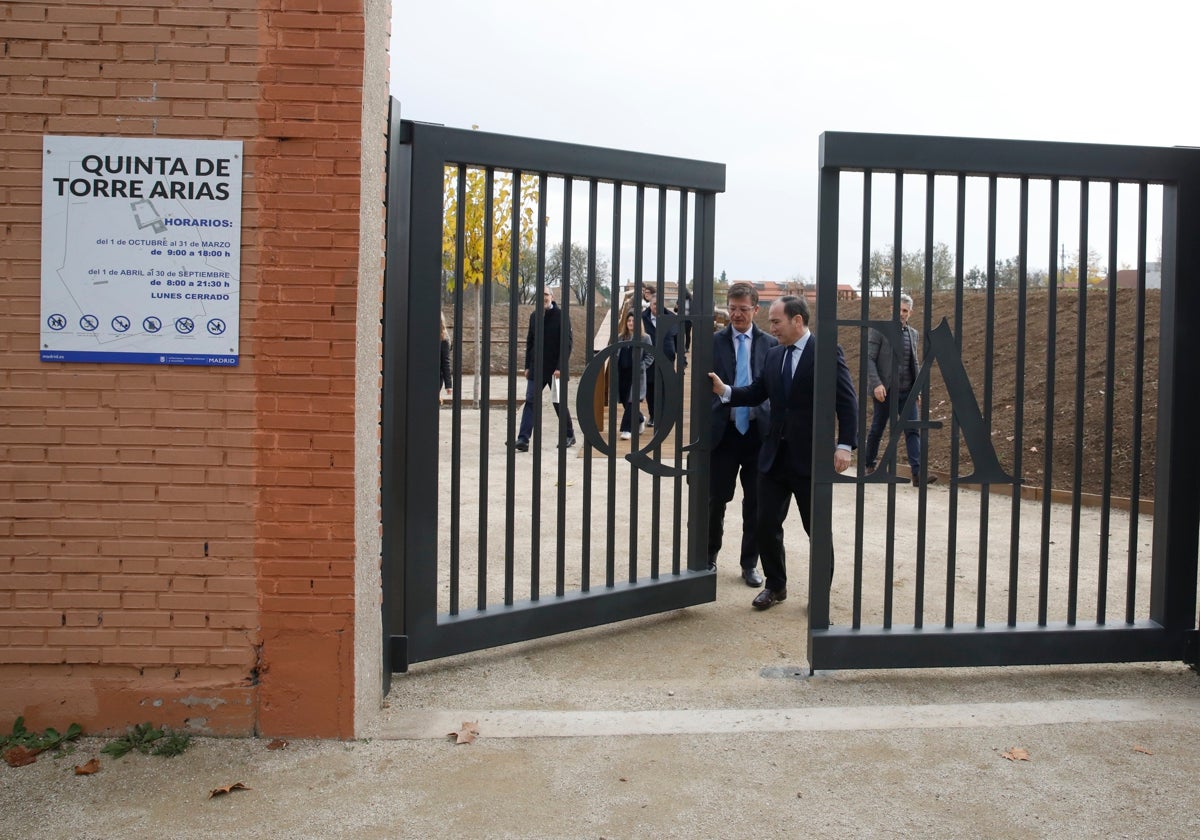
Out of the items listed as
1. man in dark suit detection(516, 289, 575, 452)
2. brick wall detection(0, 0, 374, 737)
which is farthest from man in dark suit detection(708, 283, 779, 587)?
brick wall detection(0, 0, 374, 737)

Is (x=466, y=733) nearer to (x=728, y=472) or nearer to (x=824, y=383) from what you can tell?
(x=824, y=383)

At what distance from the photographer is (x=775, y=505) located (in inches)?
243

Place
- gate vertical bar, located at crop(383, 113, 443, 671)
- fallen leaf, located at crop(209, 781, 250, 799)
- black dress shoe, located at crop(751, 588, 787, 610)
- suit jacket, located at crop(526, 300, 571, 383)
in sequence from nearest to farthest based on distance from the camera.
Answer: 1. fallen leaf, located at crop(209, 781, 250, 799)
2. gate vertical bar, located at crop(383, 113, 443, 671)
3. suit jacket, located at crop(526, 300, 571, 383)
4. black dress shoe, located at crop(751, 588, 787, 610)

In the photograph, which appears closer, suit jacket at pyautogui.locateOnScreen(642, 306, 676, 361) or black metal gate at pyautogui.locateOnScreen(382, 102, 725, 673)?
black metal gate at pyautogui.locateOnScreen(382, 102, 725, 673)

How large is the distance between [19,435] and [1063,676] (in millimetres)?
4768

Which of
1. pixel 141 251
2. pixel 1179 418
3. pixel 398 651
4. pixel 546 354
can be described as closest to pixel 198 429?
pixel 141 251

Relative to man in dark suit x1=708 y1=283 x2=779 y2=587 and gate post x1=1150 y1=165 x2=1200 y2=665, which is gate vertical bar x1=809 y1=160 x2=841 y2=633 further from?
gate post x1=1150 y1=165 x2=1200 y2=665

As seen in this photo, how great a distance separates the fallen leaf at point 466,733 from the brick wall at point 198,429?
41 cm

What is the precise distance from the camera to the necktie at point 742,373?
6.62 m

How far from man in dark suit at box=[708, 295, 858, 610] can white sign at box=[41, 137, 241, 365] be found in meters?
3.00

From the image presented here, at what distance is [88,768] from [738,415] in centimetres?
423

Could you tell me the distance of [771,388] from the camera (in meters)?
6.14

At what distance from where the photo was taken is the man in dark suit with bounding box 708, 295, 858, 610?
6.00m

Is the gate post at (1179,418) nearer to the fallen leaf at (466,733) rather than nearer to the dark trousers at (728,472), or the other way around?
the dark trousers at (728,472)
